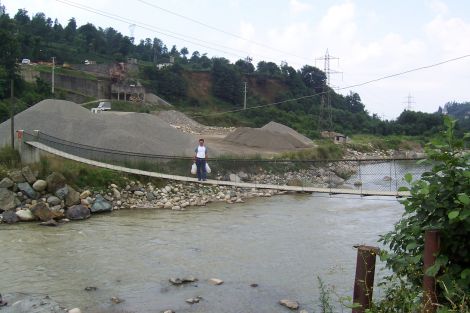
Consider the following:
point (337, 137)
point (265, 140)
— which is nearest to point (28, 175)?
point (265, 140)

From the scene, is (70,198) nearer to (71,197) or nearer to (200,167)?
(71,197)

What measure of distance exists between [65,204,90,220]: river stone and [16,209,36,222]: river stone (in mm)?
673

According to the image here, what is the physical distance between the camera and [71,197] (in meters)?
10.5

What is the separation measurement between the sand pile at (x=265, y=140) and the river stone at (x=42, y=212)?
45.1ft

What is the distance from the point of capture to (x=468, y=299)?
2197 millimetres

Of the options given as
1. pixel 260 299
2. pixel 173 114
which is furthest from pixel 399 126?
pixel 260 299

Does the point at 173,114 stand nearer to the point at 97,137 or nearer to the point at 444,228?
the point at 97,137

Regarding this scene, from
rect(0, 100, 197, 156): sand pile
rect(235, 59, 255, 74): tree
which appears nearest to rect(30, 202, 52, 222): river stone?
rect(0, 100, 197, 156): sand pile

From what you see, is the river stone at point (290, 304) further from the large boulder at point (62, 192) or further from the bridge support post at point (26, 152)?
the bridge support post at point (26, 152)

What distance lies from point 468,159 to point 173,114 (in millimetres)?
33685

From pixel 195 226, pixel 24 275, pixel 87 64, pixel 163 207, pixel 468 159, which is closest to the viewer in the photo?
pixel 468 159

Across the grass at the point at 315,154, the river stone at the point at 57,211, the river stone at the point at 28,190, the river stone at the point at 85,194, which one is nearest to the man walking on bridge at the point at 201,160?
the river stone at the point at 85,194

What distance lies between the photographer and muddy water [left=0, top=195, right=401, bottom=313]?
565cm

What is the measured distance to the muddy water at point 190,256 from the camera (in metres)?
5.65
